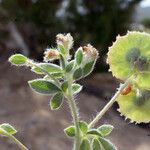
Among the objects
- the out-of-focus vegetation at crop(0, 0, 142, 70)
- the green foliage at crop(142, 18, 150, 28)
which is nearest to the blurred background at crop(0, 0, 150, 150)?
the out-of-focus vegetation at crop(0, 0, 142, 70)

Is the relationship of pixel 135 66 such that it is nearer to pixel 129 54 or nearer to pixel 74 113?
pixel 129 54

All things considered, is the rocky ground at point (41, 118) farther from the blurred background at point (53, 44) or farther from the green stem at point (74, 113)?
the green stem at point (74, 113)

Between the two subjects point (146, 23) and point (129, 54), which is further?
point (146, 23)

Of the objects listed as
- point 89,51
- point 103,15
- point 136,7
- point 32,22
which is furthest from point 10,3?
point 89,51

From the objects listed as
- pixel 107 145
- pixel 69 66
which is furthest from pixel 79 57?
pixel 107 145

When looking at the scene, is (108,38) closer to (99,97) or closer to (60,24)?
(60,24)

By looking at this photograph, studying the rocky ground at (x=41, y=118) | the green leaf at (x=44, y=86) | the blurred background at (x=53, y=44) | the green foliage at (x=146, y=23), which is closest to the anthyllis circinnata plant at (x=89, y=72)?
the green leaf at (x=44, y=86)

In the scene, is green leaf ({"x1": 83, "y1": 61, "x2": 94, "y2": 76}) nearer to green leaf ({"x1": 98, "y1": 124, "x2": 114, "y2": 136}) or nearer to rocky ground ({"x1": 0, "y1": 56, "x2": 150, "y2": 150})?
green leaf ({"x1": 98, "y1": 124, "x2": 114, "y2": 136})
